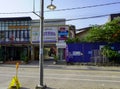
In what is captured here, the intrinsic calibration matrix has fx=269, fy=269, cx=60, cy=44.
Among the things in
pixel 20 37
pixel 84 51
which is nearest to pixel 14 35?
pixel 20 37

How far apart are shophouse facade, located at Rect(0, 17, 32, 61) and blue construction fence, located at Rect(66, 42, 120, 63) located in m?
12.3

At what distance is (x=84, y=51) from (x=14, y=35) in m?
16.7

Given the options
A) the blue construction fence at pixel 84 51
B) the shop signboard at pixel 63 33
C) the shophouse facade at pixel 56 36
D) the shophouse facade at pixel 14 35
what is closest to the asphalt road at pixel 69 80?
the blue construction fence at pixel 84 51

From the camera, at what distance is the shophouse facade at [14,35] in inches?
1844

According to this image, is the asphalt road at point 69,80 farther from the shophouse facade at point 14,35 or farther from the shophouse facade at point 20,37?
the shophouse facade at point 14,35

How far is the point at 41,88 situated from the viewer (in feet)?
45.9

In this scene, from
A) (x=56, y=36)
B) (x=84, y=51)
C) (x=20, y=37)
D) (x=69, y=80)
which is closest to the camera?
(x=69, y=80)

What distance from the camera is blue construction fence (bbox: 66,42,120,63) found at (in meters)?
34.8

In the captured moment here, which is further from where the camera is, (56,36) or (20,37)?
(20,37)

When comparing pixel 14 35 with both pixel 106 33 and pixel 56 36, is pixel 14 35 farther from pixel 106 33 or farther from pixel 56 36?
pixel 106 33

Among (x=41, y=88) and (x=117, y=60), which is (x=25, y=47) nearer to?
(x=117, y=60)

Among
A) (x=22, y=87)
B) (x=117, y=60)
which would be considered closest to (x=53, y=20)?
(x=117, y=60)

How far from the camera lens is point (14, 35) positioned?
47.6 metres

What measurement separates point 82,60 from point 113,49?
4.29 meters
